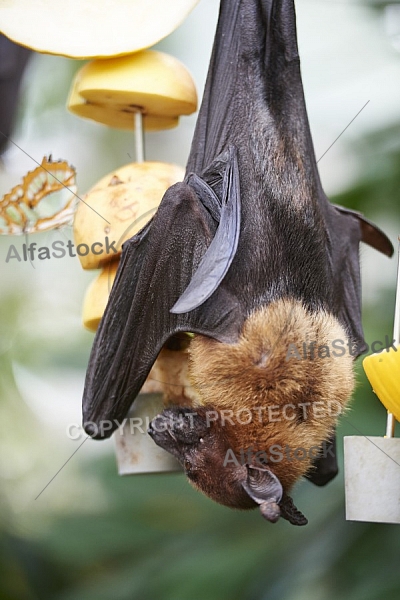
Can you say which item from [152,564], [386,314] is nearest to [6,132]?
[386,314]

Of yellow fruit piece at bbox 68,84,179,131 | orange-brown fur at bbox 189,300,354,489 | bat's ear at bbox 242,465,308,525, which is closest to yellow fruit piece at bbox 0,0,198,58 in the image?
yellow fruit piece at bbox 68,84,179,131

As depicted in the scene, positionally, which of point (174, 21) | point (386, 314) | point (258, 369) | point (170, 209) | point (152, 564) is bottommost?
point (152, 564)

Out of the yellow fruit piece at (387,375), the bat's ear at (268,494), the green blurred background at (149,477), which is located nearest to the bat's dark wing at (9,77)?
the green blurred background at (149,477)

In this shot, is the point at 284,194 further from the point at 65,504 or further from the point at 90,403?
the point at 65,504

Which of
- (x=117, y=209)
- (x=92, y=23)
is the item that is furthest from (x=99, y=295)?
(x=92, y=23)

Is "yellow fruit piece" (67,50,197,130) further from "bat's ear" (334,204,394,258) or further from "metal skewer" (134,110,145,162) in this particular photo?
"bat's ear" (334,204,394,258)

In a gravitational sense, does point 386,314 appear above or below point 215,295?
below

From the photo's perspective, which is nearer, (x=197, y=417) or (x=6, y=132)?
(x=197, y=417)
